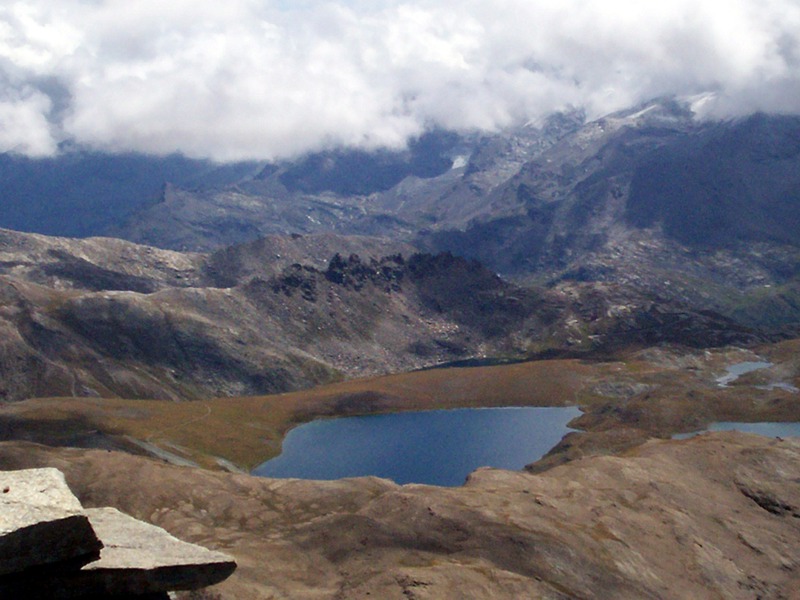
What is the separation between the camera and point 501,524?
85375mm

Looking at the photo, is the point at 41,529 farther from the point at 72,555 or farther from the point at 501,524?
the point at 501,524

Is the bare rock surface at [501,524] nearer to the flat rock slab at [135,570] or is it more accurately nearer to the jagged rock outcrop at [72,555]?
the flat rock slab at [135,570]

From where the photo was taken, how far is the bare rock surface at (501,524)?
71.9 meters

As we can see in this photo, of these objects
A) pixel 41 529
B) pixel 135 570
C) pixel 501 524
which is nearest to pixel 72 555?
pixel 41 529

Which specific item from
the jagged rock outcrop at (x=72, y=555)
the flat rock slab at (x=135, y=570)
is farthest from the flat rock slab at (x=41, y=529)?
the flat rock slab at (x=135, y=570)

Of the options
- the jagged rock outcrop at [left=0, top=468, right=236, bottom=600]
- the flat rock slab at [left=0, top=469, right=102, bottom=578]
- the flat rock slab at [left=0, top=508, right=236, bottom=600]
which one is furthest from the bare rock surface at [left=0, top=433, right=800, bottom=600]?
the flat rock slab at [left=0, top=469, right=102, bottom=578]

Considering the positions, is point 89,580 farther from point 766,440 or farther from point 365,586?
point 766,440

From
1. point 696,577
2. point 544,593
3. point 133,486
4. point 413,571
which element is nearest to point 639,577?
point 696,577

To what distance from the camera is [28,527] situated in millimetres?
18281

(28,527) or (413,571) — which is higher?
(28,527)

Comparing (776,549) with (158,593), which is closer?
(158,593)

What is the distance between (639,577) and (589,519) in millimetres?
14569

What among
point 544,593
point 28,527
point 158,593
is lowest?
point 544,593

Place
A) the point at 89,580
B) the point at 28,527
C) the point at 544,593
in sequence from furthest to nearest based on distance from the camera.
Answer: the point at 544,593, the point at 89,580, the point at 28,527
